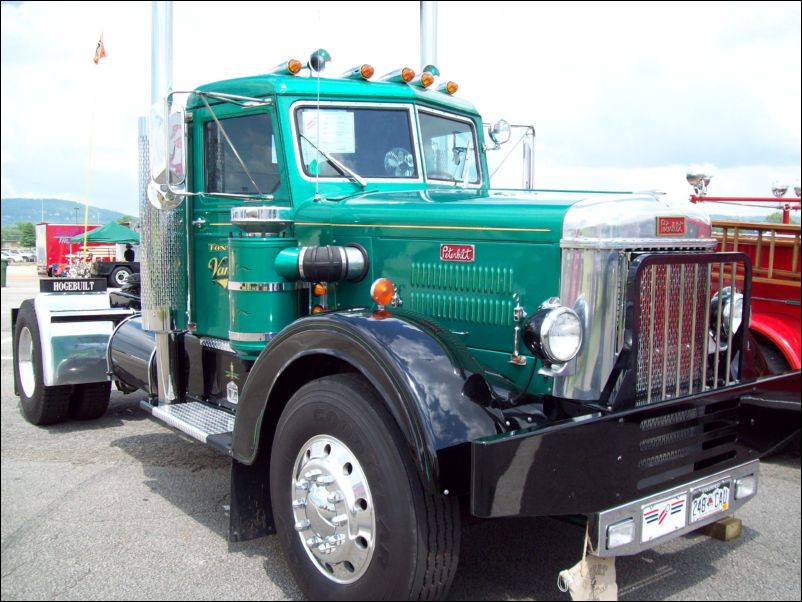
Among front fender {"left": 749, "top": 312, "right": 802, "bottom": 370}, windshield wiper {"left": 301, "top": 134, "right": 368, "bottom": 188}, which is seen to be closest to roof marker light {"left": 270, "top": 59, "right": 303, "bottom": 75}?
windshield wiper {"left": 301, "top": 134, "right": 368, "bottom": 188}

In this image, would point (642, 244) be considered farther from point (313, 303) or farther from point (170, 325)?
point (170, 325)

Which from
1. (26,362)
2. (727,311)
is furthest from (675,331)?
(26,362)

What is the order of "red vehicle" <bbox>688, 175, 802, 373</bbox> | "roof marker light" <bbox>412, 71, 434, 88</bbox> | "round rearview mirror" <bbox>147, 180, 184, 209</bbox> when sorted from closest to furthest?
"round rearview mirror" <bbox>147, 180, 184, 209</bbox>
"roof marker light" <bbox>412, 71, 434, 88</bbox>
"red vehicle" <bbox>688, 175, 802, 373</bbox>

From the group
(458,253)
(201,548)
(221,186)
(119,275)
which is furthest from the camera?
(119,275)

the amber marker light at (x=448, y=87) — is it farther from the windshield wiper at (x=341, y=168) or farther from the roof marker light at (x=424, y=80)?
the windshield wiper at (x=341, y=168)

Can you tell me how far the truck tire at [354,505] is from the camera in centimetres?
265

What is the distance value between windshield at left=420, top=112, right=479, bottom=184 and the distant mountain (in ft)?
6.51

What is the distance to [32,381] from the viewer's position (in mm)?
5828

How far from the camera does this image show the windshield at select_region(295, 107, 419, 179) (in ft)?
13.3

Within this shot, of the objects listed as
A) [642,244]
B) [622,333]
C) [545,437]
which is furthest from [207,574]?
[642,244]

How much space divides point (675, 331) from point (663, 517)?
764 millimetres

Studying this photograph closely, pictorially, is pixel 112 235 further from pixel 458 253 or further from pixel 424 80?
pixel 458 253

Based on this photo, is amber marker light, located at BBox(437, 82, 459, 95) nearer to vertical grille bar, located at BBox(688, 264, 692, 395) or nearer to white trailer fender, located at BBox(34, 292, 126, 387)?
vertical grille bar, located at BBox(688, 264, 692, 395)

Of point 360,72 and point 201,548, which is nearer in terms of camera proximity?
point 201,548
